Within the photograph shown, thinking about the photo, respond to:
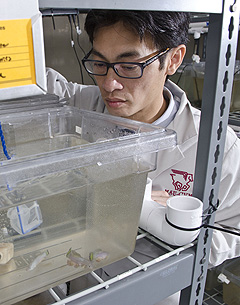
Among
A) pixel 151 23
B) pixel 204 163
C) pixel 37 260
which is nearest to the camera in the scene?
pixel 37 260

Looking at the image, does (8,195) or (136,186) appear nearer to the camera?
(8,195)

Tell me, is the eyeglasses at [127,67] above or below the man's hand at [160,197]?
above

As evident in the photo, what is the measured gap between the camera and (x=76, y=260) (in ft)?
1.69

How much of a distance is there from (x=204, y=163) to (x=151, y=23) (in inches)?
22.4

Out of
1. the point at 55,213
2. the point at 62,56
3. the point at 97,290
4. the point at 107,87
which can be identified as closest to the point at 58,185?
the point at 55,213

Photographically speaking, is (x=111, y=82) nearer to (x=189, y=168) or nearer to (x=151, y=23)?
(x=151, y=23)

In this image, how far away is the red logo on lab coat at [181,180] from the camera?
3.76 feet

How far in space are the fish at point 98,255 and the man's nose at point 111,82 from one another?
23.9 inches

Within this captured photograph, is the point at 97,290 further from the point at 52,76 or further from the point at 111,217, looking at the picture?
the point at 52,76

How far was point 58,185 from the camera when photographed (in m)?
0.46

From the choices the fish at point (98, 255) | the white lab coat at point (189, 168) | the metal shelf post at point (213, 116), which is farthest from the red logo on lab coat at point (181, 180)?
the fish at point (98, 255)

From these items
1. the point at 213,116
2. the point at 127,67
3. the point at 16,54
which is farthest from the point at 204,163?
the point at 127,67

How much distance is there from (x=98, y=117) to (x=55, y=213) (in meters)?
0.26

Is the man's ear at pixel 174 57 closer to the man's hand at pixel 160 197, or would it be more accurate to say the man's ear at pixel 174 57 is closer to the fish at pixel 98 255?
the man's hand at pixel 160 197
